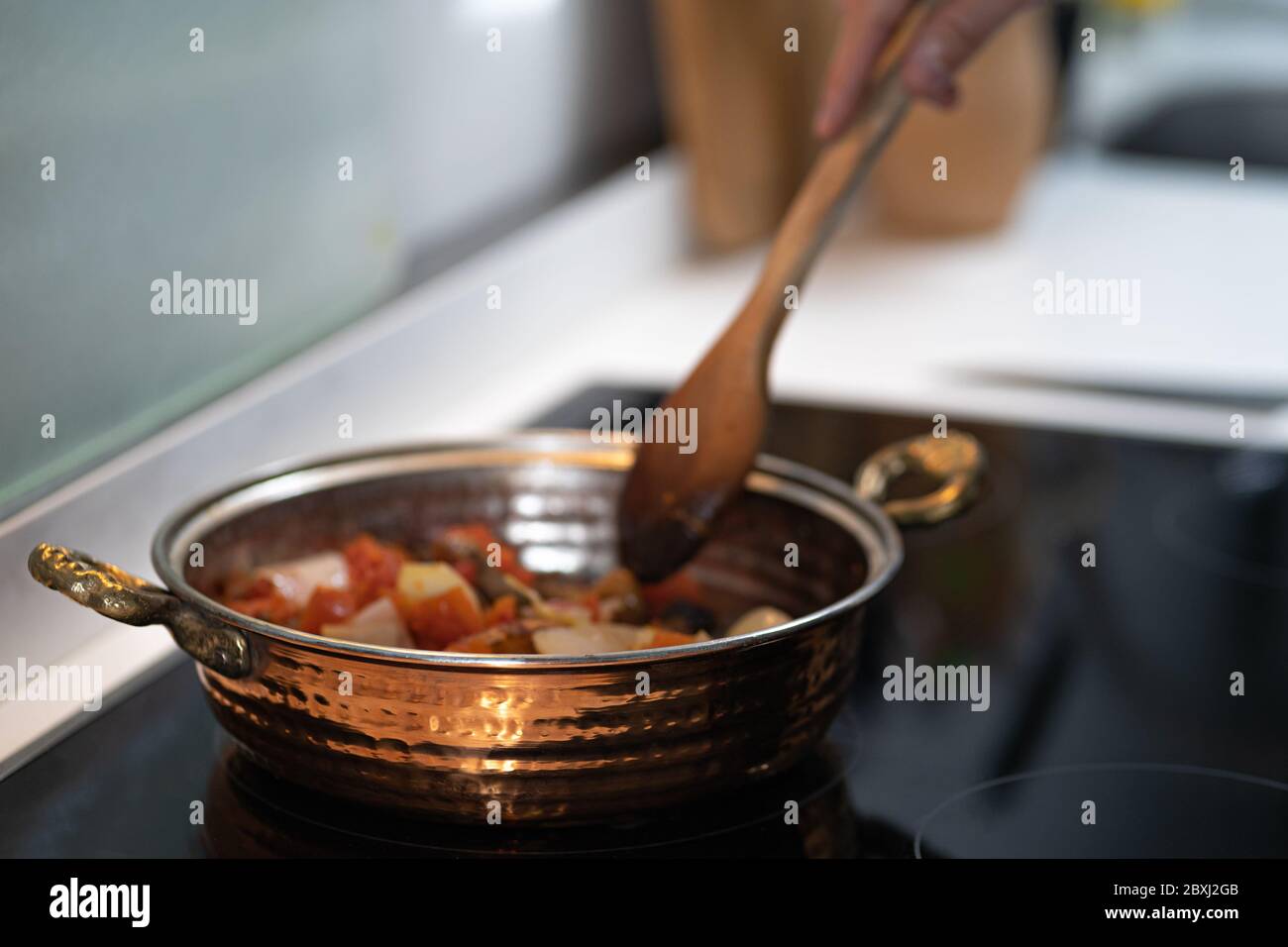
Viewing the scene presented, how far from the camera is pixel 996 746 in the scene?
0.77 meters

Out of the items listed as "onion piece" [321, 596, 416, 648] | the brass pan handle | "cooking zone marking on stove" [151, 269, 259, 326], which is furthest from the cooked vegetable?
"cooking zone marking on stove" [151, 269, 259, 326]

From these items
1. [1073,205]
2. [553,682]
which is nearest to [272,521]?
[553,682]

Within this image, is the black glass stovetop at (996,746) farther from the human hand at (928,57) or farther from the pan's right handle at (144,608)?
the human hand at (928,57)

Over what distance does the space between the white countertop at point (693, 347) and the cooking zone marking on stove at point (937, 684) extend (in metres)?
0.38

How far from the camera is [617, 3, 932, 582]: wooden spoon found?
815mm

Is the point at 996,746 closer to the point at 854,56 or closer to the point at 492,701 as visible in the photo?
the point at 492,701

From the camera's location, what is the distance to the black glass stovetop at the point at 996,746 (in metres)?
0.67

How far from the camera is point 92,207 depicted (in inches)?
34.1

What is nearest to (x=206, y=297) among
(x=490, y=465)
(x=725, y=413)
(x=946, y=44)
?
(x=490, y=465)
